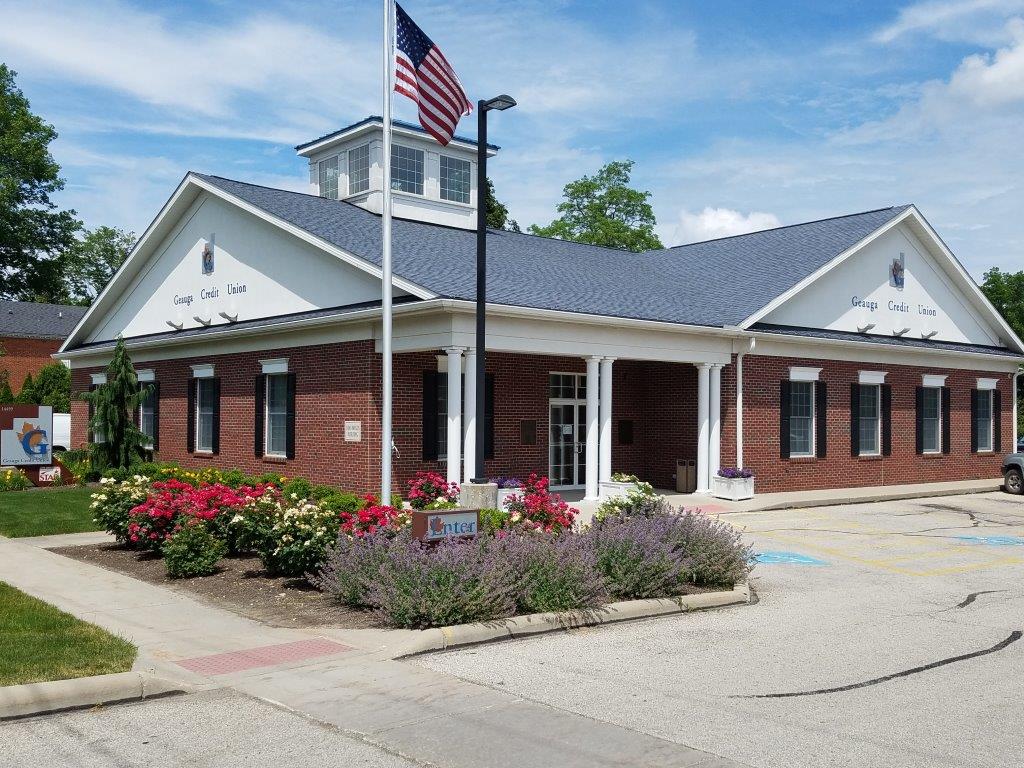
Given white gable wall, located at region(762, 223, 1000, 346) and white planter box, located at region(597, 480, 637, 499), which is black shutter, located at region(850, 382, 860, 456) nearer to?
white gable wall, located at region(762, 223, 1000, 346)

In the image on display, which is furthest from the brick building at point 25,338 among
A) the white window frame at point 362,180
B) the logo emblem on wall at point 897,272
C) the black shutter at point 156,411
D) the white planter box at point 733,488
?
the logo emblem on wall at point 897,272

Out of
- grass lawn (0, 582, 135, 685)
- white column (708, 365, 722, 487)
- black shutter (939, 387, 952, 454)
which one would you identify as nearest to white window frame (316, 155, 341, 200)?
white column (708, 365, 722, 487)

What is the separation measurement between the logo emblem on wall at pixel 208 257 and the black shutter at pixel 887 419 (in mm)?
16829

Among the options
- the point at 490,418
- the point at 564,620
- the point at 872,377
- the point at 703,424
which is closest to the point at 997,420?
the point at 872,377

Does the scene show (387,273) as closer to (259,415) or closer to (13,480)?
(259,415)

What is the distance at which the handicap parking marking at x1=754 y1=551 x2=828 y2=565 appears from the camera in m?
14.2

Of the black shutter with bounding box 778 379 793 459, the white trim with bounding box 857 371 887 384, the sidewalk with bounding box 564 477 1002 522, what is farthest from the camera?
the white trim with bounding box 857 371 887 384

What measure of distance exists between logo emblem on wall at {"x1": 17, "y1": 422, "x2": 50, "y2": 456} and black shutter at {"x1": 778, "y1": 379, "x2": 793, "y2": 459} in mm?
16652

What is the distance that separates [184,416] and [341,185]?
24.6ft

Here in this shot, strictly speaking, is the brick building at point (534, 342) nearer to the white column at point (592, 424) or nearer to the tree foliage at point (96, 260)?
the white column at point (592, 424)

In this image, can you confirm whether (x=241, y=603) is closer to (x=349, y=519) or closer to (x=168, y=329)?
(x=349, y=519)

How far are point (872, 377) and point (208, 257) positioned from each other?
1653cm

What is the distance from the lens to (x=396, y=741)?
21.1ft

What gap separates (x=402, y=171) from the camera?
90.1ft
